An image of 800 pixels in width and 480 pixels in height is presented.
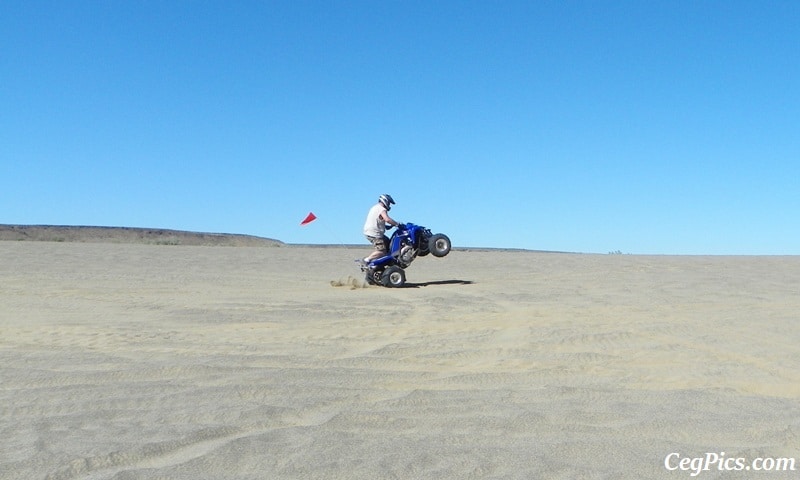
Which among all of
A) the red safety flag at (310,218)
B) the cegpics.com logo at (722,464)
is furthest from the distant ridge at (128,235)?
the cegpics.com logo at (722,464)

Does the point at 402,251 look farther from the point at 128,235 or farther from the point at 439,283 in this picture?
the point at 128,235

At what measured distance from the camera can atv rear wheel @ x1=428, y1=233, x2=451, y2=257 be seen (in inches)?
524

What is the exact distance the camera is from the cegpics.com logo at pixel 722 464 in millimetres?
3469

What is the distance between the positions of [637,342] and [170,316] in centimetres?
464

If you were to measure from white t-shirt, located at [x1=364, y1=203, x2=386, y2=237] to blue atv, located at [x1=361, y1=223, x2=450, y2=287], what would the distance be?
0.25 meters

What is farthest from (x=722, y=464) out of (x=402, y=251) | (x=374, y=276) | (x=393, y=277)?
(x=402, y=251)

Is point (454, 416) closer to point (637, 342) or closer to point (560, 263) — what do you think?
point (637, 342)

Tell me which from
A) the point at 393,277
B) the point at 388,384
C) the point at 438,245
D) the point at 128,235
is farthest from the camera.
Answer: the point at 128,235

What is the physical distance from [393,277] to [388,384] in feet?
25.1

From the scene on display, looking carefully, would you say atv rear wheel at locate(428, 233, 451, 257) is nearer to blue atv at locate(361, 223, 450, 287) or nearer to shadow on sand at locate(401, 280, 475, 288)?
blue atv at locate(361, 223, 450, 287)

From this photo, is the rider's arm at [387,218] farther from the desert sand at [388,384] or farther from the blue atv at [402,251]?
the desert sand at [388,384]

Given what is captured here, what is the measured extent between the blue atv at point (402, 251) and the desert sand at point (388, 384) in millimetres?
1935

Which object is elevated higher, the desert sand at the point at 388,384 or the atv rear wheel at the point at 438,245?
the atv rear wheel at the point at 438,245

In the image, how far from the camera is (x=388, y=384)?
488 cm
